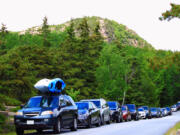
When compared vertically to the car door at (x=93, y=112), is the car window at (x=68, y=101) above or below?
above

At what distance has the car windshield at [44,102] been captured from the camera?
17688 millimetres

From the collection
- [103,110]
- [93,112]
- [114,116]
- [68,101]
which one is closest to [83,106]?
[93,112]

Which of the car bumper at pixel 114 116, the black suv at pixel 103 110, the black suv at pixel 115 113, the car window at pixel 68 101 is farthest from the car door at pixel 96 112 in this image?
the car bumper at pixel 114 116

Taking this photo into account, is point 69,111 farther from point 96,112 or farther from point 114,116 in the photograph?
point 114,116

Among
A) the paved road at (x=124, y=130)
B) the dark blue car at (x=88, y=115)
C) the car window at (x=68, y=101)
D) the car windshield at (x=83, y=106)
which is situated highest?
the car window at (x=68, y=101)

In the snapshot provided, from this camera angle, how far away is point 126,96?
79.6 metres

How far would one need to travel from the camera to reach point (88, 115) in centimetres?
2312

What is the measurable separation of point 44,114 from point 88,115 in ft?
21.8

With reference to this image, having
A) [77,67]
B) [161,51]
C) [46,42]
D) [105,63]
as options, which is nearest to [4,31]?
[46,42]

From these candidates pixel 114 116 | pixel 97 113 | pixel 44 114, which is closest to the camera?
pixel 44 114

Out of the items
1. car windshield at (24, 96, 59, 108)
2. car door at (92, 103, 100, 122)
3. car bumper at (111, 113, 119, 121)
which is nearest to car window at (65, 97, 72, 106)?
car windshield at (24, 96, 59, 108)

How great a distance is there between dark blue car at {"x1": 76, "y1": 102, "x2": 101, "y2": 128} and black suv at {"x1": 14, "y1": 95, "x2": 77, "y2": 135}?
3591 millimetres

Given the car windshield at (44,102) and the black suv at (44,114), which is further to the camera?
the car windshield at (44,102)

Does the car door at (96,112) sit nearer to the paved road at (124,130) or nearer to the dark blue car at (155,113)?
the paved road at (124,130)
